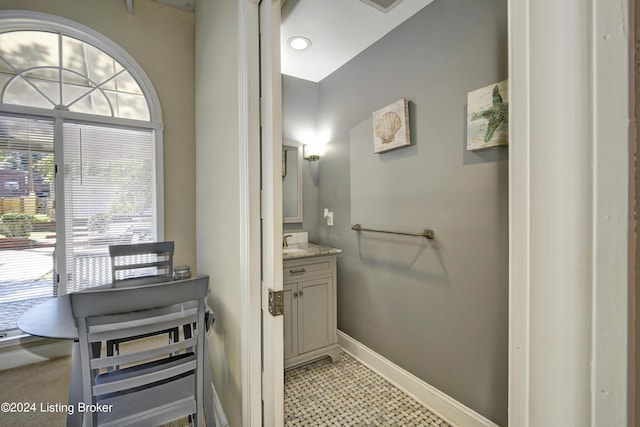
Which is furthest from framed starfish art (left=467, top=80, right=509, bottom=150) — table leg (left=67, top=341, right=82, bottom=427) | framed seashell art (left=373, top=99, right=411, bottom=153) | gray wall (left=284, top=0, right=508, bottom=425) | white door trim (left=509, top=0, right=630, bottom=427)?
table leg (left=67, top=341, right=82, bottom=427)

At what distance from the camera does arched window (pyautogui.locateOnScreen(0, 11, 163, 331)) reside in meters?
2.18

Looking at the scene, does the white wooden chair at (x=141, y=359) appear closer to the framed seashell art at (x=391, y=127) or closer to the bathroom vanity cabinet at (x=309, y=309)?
the bathroom vanity cabinet at (x=309, y=309)

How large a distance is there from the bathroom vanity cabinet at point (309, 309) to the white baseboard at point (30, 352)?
1903mm

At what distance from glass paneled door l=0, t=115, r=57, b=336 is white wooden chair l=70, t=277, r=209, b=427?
1741mm

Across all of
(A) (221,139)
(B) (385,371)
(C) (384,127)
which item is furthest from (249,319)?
(C) (384,127)

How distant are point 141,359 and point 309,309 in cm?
135

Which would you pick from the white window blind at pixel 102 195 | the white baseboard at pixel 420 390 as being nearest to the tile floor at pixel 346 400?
the white baseboard at pixel 420 390

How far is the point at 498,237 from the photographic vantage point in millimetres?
1484

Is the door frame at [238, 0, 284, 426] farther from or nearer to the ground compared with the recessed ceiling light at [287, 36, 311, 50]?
nearer to the ground

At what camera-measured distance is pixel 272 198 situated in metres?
1.09

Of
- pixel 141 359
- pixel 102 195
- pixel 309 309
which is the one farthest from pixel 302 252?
pixel 102 195

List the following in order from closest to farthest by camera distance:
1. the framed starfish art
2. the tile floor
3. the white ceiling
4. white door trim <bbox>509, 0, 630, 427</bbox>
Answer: white door trim <bbox>509, 0, 630, 427</bbox> < the framed starfish art < the tile floor < the white ceiling

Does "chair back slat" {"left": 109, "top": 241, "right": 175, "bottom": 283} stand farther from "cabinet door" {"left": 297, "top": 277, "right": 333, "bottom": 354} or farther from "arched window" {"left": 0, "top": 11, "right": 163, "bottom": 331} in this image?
"cabinet door" {"left": 297, "top": 277, "right": 333, "bottom": 354}

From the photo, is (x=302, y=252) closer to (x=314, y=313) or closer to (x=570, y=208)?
(x=314, y=313)
